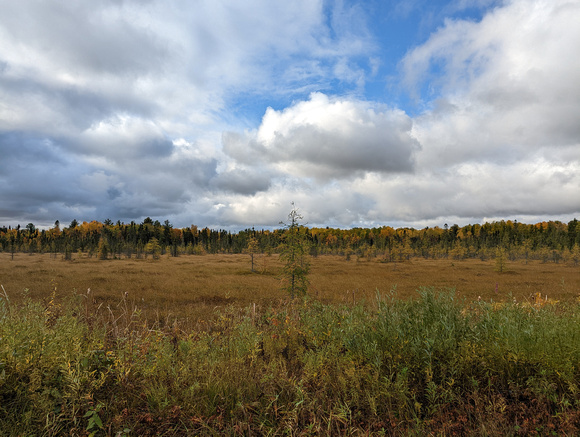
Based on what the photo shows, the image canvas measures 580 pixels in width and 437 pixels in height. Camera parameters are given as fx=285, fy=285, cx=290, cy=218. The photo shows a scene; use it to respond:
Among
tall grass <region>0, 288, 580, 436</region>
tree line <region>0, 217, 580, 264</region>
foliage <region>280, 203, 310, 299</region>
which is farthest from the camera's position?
tree line <region>0, 217, 580, 264</region>

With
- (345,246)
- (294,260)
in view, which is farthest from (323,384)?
(345,246)

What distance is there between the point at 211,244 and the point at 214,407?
121 meters

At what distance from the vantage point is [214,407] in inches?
131

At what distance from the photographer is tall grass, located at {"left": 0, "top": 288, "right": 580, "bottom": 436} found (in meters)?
3.05

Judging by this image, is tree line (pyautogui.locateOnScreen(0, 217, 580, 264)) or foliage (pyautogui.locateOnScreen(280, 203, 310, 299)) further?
tree line (pyautogui.locateOnScreen(0, 217, 580, 264))

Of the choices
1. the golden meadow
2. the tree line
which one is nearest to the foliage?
the golden meadow

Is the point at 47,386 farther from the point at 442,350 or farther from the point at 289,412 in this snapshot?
the point at 442,350

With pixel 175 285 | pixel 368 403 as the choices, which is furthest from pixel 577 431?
pixel 175 285

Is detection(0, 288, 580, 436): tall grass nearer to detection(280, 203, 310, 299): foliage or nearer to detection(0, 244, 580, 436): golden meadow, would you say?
detection(0, 244, 580, 436): golden meadow

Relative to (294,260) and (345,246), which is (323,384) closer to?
(294,260)

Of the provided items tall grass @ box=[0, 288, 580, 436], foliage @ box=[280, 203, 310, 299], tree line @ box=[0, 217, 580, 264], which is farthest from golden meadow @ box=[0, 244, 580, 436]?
tree line @ box=[0, 217, 580, 264]

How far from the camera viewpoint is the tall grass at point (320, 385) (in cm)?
305

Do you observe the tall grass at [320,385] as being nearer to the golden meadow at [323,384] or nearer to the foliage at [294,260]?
the golden meadow at [323,384]

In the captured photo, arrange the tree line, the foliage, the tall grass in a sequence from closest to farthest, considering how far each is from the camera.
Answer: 1. the tall grass
2. the foliage
3. the tree line
